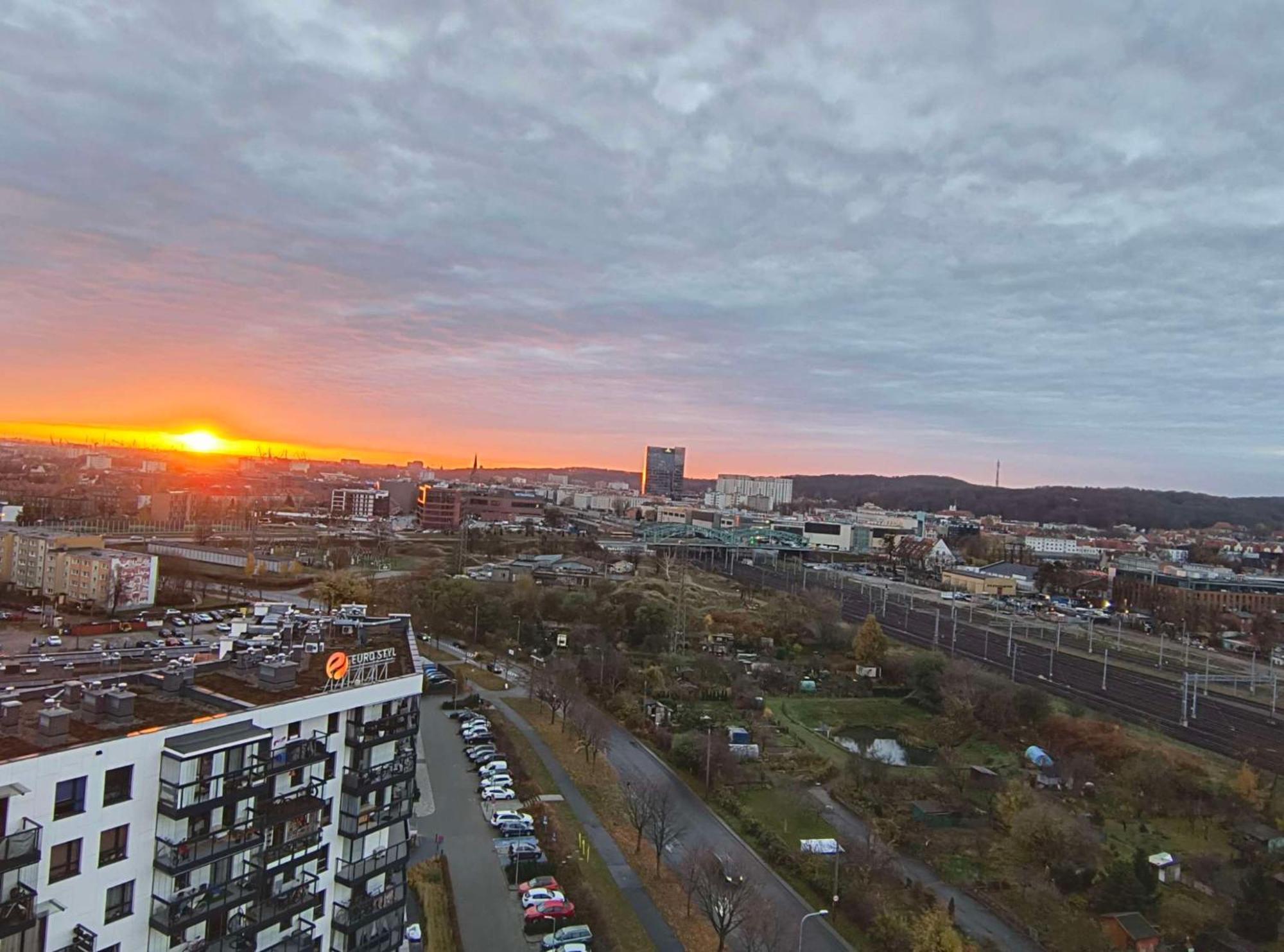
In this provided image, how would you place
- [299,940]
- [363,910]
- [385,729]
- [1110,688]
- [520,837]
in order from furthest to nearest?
[1110,688]
[520,837]
[385,729]
[363,910]
[299,940]

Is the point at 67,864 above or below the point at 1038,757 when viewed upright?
above

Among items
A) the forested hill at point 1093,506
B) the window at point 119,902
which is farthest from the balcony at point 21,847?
the forested hill at point 1093,506

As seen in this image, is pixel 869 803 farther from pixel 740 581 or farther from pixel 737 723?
pixel 740 581

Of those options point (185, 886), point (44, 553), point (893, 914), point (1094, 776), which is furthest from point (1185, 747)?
point (44, 553)

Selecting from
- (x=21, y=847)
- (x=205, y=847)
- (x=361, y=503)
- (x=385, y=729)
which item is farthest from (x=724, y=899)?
(x=361, y=503)

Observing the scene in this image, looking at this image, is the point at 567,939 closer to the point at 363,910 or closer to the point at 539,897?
the point at 539,897

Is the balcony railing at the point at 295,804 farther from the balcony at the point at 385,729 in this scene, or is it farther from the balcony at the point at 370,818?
the balcony at the point at 385,729

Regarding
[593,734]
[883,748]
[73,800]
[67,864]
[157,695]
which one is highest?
[157,695]
